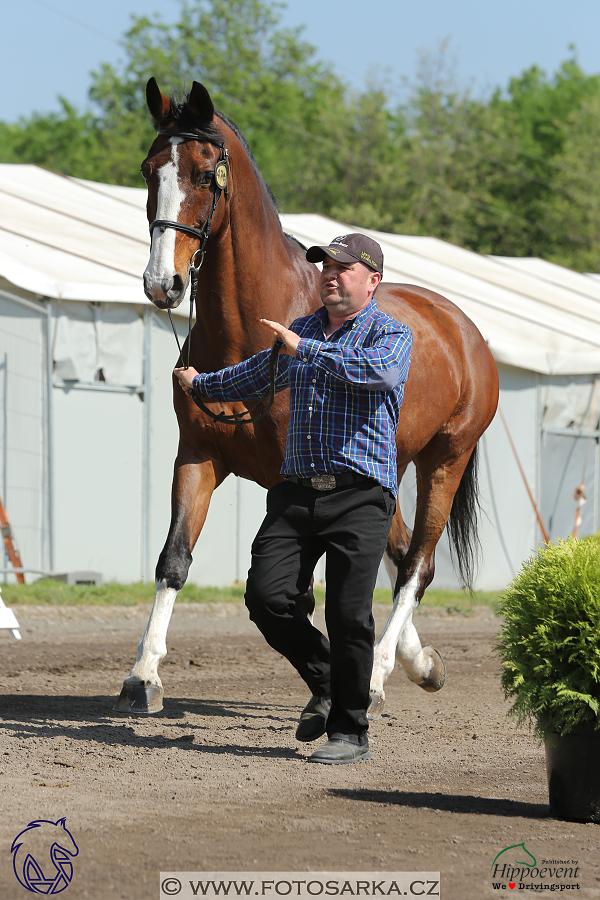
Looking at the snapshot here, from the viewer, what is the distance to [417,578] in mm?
6348

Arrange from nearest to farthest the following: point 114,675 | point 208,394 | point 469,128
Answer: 1. point 208,394
2. point 114,675
3. point 469,128

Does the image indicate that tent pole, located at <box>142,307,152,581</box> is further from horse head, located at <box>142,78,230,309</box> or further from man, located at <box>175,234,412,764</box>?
man, located at <box>175,234,412,764</box>

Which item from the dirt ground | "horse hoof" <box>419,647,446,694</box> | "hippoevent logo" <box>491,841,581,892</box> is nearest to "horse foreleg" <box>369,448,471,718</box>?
"horse hoof" <box>419,647,446,694</box>

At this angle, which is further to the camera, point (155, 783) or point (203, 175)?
point (203, 175)

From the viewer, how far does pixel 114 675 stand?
7.24 meters

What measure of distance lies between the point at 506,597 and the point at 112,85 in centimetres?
4989

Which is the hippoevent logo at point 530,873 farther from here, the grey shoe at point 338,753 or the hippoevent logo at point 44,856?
the grey shoe at point 338,753

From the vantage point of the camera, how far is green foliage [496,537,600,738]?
12.1 ft

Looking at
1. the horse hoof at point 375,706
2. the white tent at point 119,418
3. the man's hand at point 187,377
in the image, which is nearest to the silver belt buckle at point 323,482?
the man's hand at point 187,377

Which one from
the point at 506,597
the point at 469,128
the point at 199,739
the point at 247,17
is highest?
the point at 247,17

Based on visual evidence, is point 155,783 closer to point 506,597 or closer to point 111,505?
point 506,597

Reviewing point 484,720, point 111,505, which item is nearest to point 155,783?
point 484,720

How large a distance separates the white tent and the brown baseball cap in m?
7.38

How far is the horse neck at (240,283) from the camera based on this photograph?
5.48 metres
